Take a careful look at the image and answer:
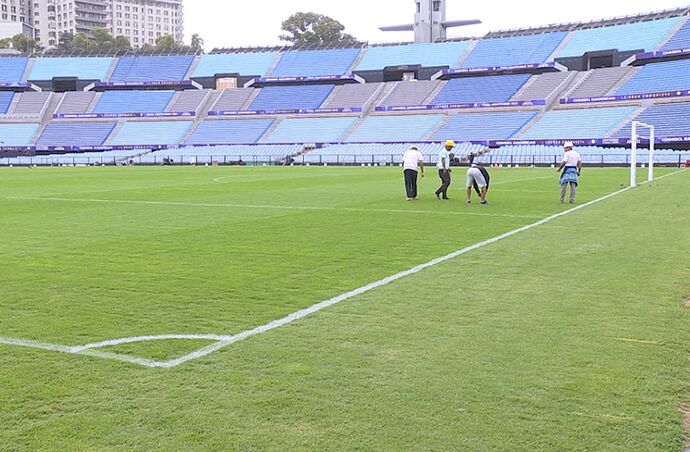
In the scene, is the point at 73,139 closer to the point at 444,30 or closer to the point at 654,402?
the point at 444,30

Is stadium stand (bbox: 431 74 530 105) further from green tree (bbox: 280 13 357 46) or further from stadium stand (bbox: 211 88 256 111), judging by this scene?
green tree (bbox: 280 13 357 46)

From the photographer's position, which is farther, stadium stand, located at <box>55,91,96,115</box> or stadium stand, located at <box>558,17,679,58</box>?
stadium stand, located at <box>55,91,96,115</box>

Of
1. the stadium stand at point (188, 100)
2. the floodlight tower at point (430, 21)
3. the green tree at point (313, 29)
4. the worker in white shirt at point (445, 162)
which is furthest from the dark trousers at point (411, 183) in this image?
the green tree at point (313, 29)

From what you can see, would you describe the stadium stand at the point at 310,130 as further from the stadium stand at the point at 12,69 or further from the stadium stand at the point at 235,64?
the stadium stand at the point at 12,69

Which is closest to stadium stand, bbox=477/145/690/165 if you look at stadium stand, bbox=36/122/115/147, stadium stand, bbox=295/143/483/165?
stadium stand, bbox=295/143/483/165

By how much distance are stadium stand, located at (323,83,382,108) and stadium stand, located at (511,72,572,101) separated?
638 inches

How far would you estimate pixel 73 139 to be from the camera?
79.9 m

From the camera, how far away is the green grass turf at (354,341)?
406 centimetres

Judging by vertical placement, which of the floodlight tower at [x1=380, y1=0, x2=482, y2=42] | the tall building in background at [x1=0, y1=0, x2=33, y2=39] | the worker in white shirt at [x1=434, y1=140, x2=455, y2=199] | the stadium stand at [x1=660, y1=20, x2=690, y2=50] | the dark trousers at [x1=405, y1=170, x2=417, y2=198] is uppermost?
the tall building in background at [x1=0, y1=0, x2=33, y2=39]

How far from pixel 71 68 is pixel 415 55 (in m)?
42.5

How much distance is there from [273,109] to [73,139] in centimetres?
2193

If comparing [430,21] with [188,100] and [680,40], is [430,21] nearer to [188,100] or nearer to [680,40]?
[188,100]

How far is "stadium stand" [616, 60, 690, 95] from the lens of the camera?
61625 millimetres

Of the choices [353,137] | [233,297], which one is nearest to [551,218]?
[233,297]
